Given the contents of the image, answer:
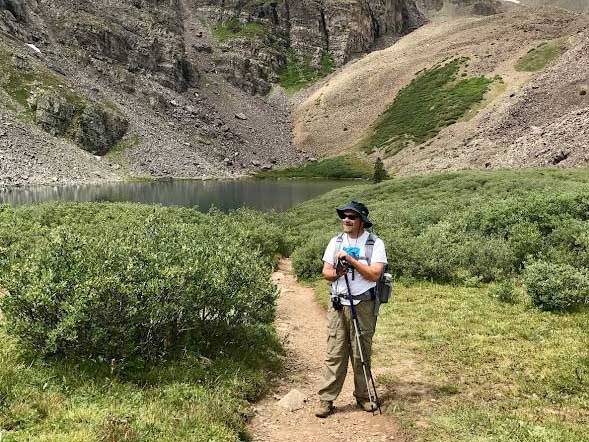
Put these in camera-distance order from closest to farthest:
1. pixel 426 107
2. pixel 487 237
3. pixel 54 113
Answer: pixel 487 237, pixel 54 113, pixel 426 107

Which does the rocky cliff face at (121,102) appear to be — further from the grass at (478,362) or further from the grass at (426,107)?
the grass at (478,362)

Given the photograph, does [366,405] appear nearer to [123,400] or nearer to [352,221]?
[352,221]

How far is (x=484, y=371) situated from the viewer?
952 centimetres

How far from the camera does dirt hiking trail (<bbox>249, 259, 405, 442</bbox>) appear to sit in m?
7.68

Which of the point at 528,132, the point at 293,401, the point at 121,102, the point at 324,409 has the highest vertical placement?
the point at 121,102

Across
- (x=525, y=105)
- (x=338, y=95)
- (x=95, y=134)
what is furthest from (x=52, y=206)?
(x=338, y=95)

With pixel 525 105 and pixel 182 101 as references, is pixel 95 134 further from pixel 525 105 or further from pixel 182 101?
pixel 525 105

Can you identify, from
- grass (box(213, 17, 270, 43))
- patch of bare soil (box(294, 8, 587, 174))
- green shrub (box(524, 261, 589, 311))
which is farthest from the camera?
grass (box(213, 17, 270, 43))

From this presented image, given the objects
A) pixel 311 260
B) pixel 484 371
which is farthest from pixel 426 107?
pixel 484 371

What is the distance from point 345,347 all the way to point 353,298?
2.90 ft

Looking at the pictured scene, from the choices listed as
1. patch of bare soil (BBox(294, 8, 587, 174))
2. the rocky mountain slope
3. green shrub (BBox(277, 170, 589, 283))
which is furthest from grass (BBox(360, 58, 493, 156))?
green shrub (BBox(277, 170, 589, 283))

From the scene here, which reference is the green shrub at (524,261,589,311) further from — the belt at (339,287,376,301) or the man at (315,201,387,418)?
the belt at (339,287,376,301)

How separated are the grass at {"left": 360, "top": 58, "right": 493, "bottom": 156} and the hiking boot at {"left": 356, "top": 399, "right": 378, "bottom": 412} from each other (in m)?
91.7

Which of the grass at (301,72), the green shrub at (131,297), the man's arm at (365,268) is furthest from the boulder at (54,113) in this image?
the man's arm at (365,268)
